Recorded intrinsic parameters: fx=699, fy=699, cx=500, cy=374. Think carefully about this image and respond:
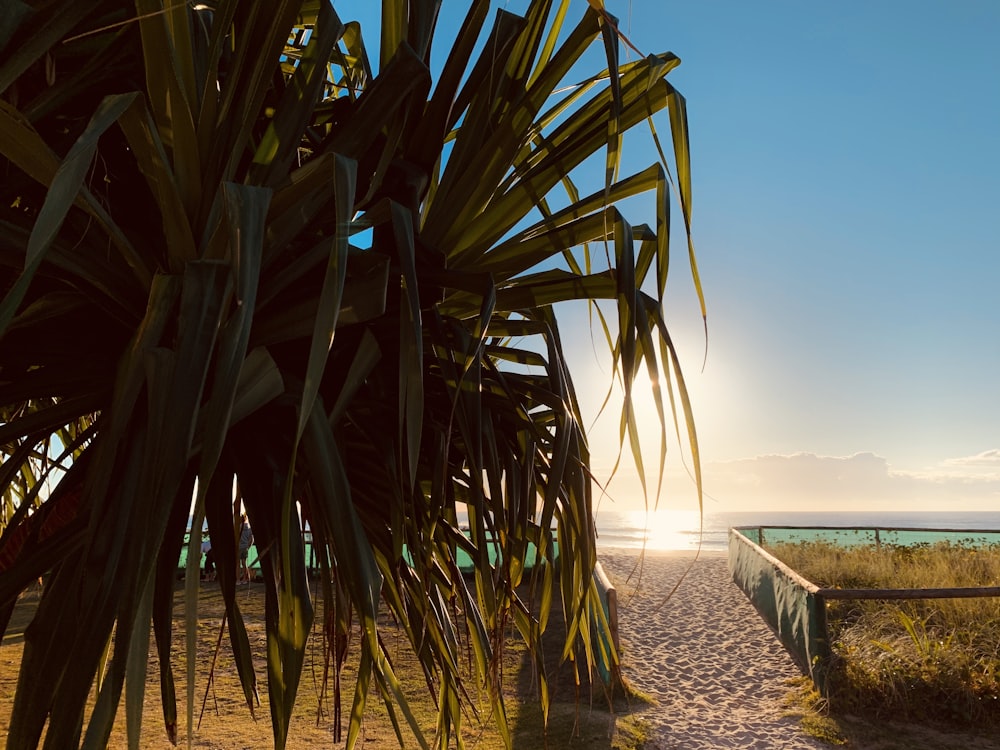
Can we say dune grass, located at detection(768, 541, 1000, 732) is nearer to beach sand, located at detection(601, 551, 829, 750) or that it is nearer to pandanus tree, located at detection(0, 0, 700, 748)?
beach sand, located at detection(601, 551, 829, 750)

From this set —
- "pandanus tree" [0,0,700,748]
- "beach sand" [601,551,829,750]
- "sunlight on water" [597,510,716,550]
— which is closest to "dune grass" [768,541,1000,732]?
"beach sand" [601,551,829,750]

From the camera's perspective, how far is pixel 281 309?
4.50 ft

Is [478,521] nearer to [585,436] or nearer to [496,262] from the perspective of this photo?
[585,436]

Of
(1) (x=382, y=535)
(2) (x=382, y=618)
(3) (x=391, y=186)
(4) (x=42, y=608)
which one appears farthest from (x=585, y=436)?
(2) (x=382, y=618)

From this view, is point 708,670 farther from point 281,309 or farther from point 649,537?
point 281,309

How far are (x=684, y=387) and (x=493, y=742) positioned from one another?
3.74m

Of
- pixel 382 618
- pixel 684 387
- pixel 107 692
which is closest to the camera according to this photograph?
pixel 107 692

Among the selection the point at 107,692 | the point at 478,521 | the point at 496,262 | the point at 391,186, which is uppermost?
the point at 391,186

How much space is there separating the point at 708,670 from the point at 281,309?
651cm

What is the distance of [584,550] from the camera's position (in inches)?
66.6

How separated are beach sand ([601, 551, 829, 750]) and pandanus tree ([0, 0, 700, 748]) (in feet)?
4.68

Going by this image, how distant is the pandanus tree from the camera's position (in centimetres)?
97

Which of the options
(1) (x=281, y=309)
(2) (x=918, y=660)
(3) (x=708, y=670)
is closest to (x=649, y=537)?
(3) (x=708, y=670)

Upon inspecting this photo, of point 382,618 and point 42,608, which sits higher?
point 42,608
